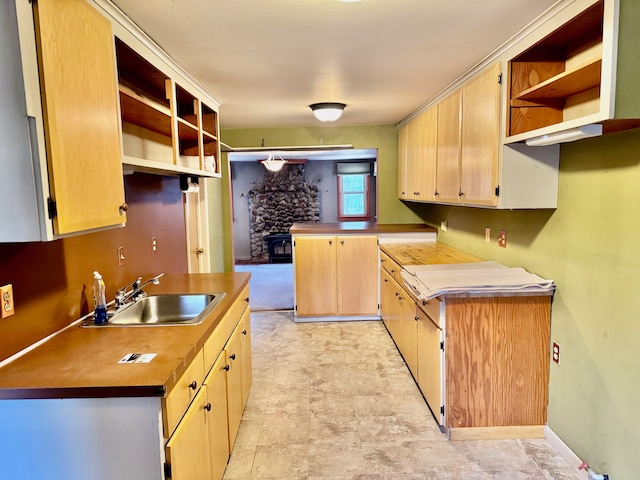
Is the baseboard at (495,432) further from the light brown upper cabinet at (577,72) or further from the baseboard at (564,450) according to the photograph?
the light brown upper cabinet at (577,72)

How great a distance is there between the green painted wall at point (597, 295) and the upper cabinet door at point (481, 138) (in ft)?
1.10

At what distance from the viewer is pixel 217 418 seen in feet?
6.11

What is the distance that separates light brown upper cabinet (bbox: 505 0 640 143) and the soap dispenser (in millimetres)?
2221

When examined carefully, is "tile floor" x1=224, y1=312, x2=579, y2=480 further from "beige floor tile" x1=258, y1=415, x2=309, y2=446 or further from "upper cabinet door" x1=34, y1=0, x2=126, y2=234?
"upper cabinet door" x1=34, y1=0, x2=126, y2=234

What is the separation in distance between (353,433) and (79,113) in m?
2.20

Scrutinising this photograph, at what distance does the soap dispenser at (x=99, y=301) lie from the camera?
1.82 metres

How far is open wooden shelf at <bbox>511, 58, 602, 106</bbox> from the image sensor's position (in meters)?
1.62

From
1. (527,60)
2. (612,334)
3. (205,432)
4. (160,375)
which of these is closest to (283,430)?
(205,432)

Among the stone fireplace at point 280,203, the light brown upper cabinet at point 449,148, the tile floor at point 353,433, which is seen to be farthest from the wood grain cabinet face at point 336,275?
the stone fireplace at point 280,203

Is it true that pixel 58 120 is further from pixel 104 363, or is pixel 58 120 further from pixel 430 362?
pixel 430 362

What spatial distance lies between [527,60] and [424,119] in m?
1.60

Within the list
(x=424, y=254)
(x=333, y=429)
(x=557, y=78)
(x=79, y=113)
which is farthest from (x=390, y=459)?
(x=79, y=113)

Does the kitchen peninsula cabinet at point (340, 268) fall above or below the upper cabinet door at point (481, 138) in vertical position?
below

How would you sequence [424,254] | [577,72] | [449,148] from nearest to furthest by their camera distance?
1. [577,72]
2. [449,148]
3. [424,254]
